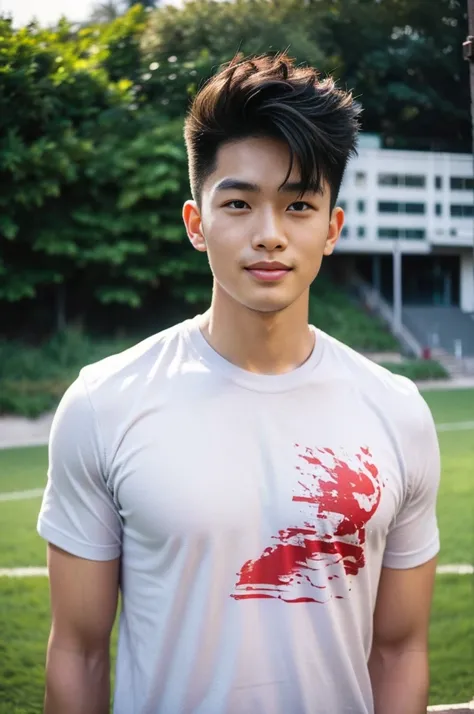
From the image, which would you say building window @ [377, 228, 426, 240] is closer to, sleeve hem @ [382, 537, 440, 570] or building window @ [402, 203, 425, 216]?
building window @ [402, 203, 425, 216]

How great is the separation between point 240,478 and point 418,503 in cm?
25

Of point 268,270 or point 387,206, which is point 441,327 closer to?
point 387,206

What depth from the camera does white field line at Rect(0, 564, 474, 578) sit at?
391 cm

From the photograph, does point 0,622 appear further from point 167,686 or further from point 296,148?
point 296,148

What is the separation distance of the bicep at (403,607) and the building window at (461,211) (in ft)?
27.7

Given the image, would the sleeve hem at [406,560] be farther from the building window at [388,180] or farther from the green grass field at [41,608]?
the building window at [388,180]

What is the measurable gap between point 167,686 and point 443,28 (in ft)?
26.5

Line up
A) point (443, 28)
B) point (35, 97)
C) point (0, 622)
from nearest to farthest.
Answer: point (0, 622) → point (35, 97) → point (443, 28)

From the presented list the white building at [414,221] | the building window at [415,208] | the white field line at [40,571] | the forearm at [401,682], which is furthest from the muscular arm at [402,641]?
the building window at [415,208]

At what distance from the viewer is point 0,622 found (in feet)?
11.0

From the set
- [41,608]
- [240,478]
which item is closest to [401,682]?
[240,478]

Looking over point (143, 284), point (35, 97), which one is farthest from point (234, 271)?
point (143, 284)

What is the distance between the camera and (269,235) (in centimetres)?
99

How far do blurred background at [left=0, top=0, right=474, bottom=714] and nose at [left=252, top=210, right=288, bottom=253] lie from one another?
4640 mm
